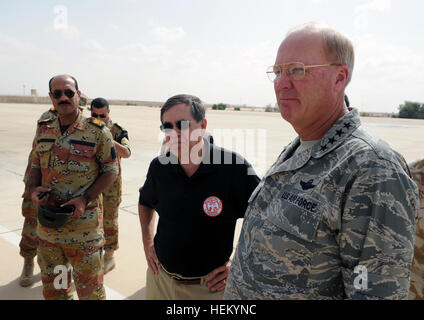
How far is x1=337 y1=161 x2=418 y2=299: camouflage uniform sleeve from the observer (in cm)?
98

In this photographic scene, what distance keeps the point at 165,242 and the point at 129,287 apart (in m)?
1.66

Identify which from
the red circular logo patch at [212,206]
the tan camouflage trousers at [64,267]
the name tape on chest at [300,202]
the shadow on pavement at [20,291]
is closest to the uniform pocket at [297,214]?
the name tape on chest at [300,202]

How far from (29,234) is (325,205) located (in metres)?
3.31

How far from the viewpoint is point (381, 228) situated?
3.23 feet

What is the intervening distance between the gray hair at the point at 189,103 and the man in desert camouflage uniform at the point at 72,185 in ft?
3.37

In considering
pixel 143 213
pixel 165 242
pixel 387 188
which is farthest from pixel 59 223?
pixel 387 188

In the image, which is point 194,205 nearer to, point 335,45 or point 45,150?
point 335,45

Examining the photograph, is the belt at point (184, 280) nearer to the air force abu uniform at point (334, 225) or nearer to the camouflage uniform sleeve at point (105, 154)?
the air force abu uniform at point (334, 225)

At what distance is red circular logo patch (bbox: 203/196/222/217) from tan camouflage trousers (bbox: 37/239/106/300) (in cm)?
123

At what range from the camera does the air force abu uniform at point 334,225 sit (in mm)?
991

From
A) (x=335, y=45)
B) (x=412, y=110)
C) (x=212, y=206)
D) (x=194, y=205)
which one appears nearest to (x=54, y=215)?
(x=194, y=205)

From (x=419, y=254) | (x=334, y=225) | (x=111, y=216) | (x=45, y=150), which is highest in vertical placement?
(x=45, y=150)

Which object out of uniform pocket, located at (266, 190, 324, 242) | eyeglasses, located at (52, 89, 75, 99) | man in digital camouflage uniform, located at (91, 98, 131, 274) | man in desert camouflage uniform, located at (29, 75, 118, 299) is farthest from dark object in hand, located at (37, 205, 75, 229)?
uniform pocket, located at (266, 190, 324, 242)
